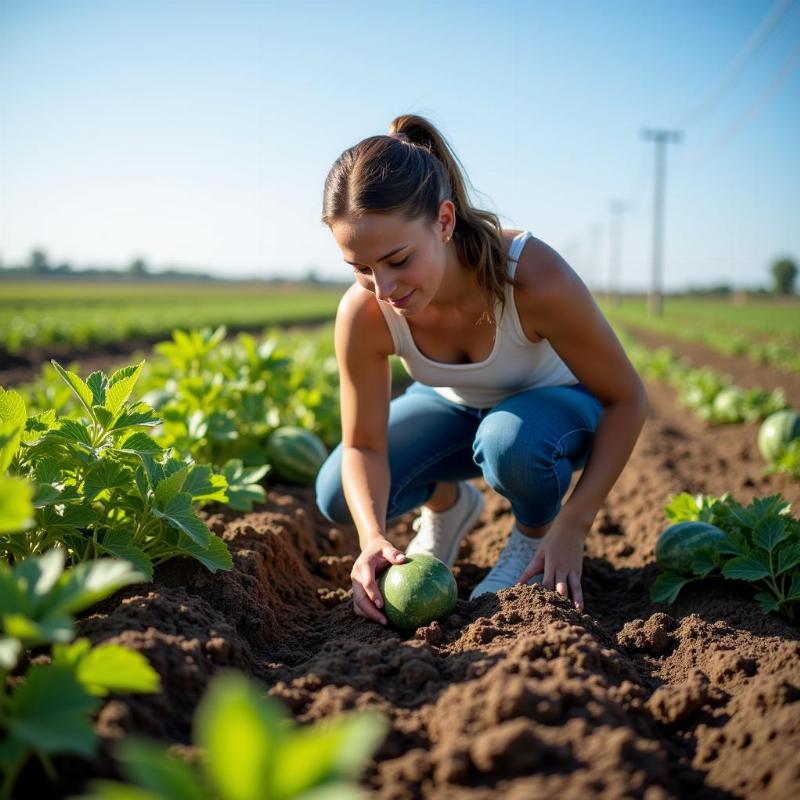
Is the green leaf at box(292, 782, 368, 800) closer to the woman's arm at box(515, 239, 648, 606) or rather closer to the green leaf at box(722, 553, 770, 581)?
the woman's arm at box(515, 239, 648, 606)

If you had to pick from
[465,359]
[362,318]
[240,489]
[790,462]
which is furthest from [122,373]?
[790,462]

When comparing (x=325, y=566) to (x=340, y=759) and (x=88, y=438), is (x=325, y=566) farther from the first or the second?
(x=340, y=759)

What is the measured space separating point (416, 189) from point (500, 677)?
1598 mm

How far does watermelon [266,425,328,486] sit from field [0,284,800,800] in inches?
17.1

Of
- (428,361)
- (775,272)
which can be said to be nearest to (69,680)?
(428,361)

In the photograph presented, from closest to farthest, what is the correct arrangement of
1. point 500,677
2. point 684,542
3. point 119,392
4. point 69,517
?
point 500,677
point 69,517
point 119,392
point 684,542

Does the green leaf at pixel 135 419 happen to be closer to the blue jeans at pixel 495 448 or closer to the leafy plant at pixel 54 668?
the leafy plant at pixel 54 668

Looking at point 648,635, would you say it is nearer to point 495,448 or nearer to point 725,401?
point 495,448

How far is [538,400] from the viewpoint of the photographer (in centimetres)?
314

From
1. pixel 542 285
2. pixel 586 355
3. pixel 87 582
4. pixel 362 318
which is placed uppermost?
pixel 542 285

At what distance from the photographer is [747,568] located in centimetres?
258

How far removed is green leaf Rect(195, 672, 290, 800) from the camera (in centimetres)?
97

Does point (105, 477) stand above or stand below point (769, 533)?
above

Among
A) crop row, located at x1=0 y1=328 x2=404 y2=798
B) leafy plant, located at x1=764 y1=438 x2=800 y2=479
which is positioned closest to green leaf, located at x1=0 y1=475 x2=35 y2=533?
crop row, located at x1=0 y1=328 x2=404 y2=798
